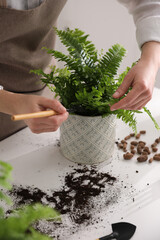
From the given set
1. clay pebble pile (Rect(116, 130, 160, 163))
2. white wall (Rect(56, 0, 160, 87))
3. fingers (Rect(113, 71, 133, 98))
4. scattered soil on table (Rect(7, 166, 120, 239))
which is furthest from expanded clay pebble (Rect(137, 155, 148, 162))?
white wall (Rect(56, 0, 160, 87))

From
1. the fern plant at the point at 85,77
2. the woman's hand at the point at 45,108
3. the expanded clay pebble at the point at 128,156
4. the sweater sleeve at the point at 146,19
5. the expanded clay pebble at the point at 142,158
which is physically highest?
the sweater sleeve at the point at 146,19

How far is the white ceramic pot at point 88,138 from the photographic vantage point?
3.19 feet

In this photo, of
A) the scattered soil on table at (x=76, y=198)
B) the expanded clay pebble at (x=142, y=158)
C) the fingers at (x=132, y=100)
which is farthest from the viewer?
the expanded clay pebble at (x=142, y=158)

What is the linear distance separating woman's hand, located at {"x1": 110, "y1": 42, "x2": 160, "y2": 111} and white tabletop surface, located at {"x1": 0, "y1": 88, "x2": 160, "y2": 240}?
21 centimetres

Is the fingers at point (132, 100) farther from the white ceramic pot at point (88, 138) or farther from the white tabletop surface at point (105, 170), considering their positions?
the white tabletop surface at point (105, 170)

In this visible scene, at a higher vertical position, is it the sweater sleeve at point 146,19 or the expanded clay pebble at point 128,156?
the sweater sleeve at point 146,19

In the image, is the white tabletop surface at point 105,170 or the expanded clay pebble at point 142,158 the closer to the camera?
the white tabletop surface at point 105,170

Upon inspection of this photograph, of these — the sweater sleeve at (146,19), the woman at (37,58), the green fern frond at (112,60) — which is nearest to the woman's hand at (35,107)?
the woman at (37,58)

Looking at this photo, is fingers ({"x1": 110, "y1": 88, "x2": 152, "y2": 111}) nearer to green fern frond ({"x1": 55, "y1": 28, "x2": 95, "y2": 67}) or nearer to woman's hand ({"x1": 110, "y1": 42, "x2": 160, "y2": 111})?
woman's hand ({"x1": 110, "y1": 42, "x2": 160, "y2": 111})

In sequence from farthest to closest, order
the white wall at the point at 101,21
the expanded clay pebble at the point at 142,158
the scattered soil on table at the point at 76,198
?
the white wall at the point at 101,21 → the expanded clay pebble at the point at 142,158 → the scattered soil on table at the point at 76,198

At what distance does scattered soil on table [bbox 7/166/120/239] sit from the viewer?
0.79 metres

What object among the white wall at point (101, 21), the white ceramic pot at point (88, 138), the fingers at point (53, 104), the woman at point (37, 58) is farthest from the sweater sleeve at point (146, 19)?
the white wall at point (101, 21)

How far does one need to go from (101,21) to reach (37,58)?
134cm

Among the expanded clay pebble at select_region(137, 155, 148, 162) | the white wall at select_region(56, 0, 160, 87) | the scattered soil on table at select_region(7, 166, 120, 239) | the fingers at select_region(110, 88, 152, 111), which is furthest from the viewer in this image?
the white wall at select_region(56, 0, 160, 87)
